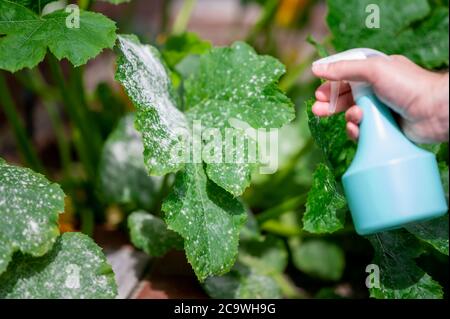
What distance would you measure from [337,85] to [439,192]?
221 mm

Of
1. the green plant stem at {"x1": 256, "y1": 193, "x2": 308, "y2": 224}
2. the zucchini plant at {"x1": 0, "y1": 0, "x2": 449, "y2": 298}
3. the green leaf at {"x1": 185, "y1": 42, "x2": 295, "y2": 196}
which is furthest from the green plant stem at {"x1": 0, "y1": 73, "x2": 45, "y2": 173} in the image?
the green plant stem at {"x1": 256, "y1": 193, "x2": 308, "y2": 224}

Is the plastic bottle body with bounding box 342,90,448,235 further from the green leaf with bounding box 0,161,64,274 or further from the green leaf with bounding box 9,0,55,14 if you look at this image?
the green leaf with bounding box 9,0,55,14

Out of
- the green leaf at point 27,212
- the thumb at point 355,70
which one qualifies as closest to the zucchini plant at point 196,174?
the green leaf at point 27,212

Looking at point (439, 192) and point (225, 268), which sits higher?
point (439, 192)

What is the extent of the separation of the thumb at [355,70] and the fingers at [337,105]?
3.2 inches

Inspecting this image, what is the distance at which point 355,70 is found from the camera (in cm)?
81

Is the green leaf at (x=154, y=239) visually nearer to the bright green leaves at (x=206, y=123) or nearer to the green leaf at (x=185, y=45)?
the bright green leaves at (x=206, y=123)

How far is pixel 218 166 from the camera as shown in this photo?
96 cm

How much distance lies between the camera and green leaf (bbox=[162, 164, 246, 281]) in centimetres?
93

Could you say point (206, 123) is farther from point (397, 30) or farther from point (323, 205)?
point (397, 30)

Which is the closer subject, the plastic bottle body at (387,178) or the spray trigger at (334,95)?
the plastic bottle body at (387,178)

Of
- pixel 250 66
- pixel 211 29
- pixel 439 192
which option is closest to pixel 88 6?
pixel 250 66

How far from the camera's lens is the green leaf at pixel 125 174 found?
129cm
